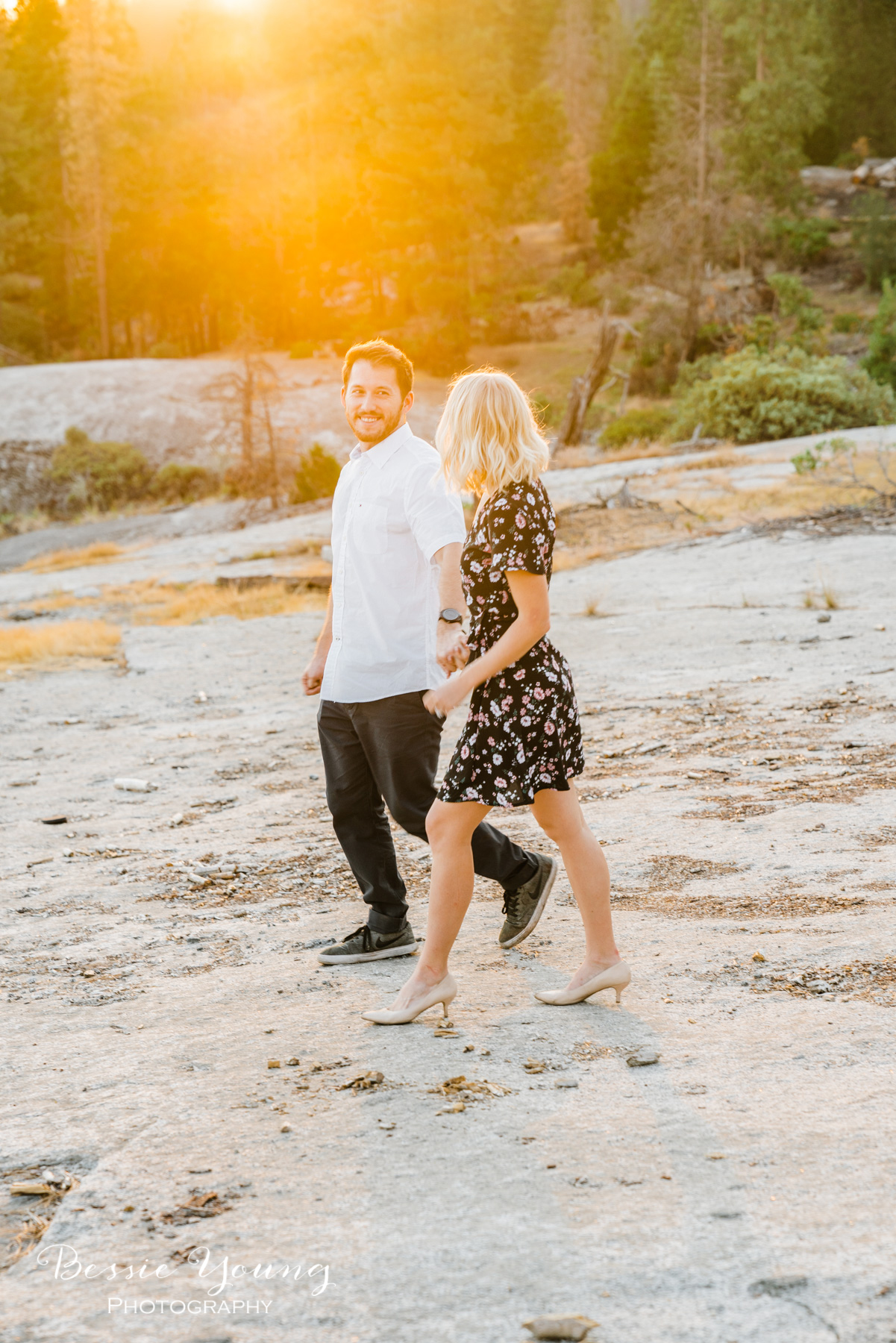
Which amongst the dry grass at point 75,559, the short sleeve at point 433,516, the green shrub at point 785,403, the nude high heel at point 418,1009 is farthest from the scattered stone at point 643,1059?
the green shrub at point 785,403

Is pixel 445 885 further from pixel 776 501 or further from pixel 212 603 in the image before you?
pixel 776 501

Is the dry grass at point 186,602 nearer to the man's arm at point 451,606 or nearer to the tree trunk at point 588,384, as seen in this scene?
the man's arm at point 451,606

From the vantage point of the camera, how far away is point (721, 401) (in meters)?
21.7

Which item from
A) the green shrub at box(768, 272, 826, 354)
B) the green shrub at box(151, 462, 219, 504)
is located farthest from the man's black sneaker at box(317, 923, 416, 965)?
the green shrub at box(768, 272, 826, 354)

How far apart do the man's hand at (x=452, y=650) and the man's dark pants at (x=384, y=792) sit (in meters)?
0.44

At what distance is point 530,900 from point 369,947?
529 millimetres

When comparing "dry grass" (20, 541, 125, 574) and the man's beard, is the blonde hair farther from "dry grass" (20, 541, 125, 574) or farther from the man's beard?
"dry grass" (20, 541, 125, 574)

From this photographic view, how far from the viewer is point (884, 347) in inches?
1038

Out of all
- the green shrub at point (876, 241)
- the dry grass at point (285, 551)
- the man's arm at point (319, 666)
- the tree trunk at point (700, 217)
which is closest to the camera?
the man's arm at point (319, 666)

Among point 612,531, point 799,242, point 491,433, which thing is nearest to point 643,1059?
point 491,433

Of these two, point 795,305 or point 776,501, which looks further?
point 795,305

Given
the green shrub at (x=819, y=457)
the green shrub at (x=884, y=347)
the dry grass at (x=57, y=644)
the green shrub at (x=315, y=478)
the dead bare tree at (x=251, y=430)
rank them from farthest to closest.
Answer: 1. the dead bare tree at (x=251, y=430)
2. the green shrub at (x=884, y=347)
3. the green shrub at (x=315, y=478)
4. the green shrub at (x=819, y=457)
5. the dry grass at (x=57, y=644)

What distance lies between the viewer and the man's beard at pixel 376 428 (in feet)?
11.6

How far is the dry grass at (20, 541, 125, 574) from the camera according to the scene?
19078 millimetres
